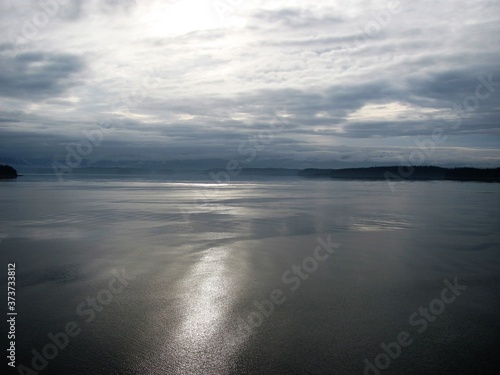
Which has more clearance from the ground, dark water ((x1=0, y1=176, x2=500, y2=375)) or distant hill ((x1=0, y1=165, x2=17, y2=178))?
dark water ((x1=0, y1=176, x2=500, y2=375))

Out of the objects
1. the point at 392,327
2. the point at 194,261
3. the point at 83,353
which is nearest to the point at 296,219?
the point at 194,261

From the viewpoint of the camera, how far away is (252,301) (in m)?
6.75

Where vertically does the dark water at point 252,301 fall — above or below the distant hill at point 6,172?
above

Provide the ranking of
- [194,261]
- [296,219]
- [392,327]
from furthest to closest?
[296,219] → [194,261] → [392,327]

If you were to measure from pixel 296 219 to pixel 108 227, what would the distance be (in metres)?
7.64

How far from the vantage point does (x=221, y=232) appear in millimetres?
14047

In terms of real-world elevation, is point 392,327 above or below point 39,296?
above

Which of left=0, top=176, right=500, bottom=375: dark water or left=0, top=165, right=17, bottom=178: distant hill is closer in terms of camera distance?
left=0, top=176, right=500, bottom=375: dark water

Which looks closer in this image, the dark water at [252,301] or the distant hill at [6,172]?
the dark water at [252,301]

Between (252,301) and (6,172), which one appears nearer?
(252,301)

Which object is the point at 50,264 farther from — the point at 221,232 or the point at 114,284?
the point at 221,232

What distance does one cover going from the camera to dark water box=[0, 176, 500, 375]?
4.84m

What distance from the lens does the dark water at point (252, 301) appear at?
484cm

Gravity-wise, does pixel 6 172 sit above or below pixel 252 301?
below
